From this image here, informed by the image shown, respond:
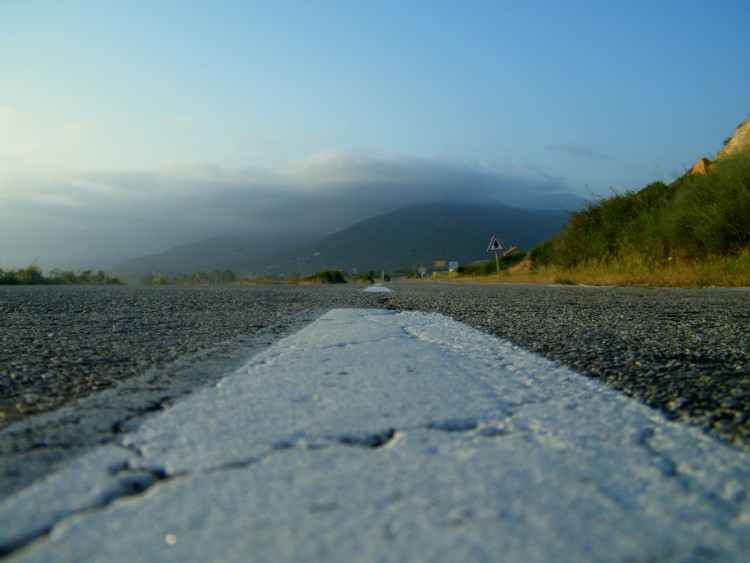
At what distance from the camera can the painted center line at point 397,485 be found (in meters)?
0.81

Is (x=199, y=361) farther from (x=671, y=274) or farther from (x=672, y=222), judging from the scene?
(x=672, y=222)

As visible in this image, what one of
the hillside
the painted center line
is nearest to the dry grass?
the hillside

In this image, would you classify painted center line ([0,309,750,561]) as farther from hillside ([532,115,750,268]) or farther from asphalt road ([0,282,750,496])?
hillside ([532,115,750,268])

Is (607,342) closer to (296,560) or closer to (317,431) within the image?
(317,431)

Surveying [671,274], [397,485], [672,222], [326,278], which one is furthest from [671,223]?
[326,278]

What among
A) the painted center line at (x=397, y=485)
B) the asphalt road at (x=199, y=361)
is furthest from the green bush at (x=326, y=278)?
the painted center line at (x=397, y=485)

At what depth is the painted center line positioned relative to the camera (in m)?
0.81

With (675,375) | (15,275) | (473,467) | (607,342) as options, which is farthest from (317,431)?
(15,275)

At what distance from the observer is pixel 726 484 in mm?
1007

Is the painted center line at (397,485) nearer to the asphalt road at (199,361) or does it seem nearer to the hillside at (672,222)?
the asphalt road at (199,361)

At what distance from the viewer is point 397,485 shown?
3.28 ft

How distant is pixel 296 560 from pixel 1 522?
0.49 meters

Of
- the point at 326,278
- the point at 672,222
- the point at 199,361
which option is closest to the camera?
the point at 199,361

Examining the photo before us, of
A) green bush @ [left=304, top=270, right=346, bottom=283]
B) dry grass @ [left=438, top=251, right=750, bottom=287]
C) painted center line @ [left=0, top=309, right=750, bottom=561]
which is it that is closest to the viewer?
painted center line @ [left=0, top=309, right=750, bottom=561]
